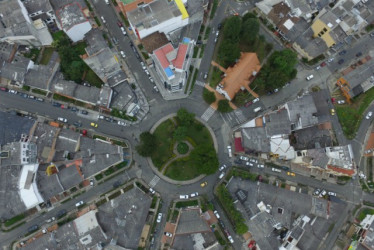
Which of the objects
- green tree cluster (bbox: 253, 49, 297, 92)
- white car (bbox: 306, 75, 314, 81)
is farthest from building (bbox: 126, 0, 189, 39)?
white car (bbox: 306, 75, 314, 81)

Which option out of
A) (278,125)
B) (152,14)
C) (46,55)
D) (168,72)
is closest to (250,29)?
(168,72)

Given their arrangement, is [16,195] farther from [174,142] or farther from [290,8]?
[290,8]

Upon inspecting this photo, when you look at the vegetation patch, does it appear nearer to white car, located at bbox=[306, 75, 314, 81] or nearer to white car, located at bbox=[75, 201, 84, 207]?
white car, located at bbox=[75, 201, 84, 207]

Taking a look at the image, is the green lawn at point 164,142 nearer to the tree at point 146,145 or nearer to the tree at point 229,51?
the tree at point 146,145

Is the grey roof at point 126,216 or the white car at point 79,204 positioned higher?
the white car at point 79,204

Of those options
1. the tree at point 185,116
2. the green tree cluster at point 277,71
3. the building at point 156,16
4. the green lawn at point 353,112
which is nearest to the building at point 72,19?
the building at point 156,16
